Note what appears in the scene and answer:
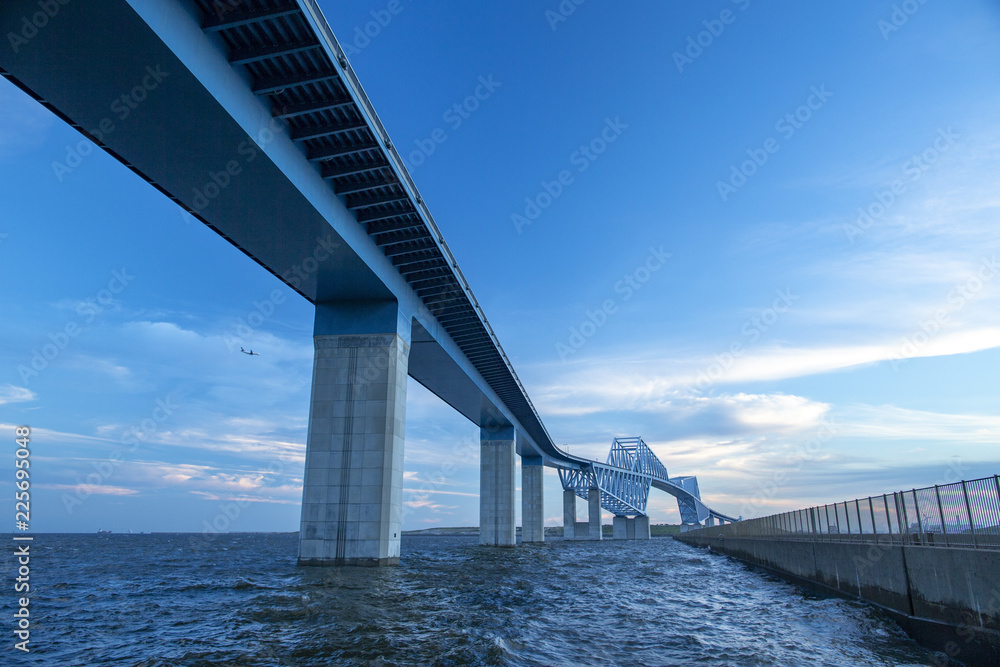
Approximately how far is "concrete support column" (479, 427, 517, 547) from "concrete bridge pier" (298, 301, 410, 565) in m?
41.0

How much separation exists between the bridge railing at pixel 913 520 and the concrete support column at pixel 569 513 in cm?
9795

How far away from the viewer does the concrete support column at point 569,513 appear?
12303cm

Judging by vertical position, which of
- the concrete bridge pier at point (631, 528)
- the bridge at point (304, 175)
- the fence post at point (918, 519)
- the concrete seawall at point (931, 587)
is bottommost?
the concrete bridge pier at point (631, 528)

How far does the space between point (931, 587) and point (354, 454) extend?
24491 mm

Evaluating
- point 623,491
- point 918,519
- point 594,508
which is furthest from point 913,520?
point 623,491

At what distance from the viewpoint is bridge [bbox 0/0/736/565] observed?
50.4 ft

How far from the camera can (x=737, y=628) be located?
16062 mm

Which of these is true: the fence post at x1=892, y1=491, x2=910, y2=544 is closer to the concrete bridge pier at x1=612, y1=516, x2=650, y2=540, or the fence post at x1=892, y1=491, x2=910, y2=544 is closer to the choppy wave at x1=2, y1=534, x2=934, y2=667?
the choppy wave at x1=2, y1=534, x2=934, y2=667

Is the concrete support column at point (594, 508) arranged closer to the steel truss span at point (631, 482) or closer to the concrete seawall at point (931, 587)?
the steel truss span at point (631, 482)

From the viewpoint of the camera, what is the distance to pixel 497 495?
71.8 metres

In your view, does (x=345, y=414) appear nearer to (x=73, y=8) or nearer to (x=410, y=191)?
(x=410, y=191)

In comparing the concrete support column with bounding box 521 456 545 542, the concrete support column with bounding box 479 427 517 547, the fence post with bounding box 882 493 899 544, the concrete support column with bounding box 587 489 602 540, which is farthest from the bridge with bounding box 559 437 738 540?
the fence post with bounding box 882 493 899 544

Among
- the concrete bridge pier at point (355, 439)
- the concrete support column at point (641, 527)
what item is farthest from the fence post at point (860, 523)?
the concrete support column at point (641, 527)

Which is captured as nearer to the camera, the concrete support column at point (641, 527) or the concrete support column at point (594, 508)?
the concrete support column at point (594, 508)
